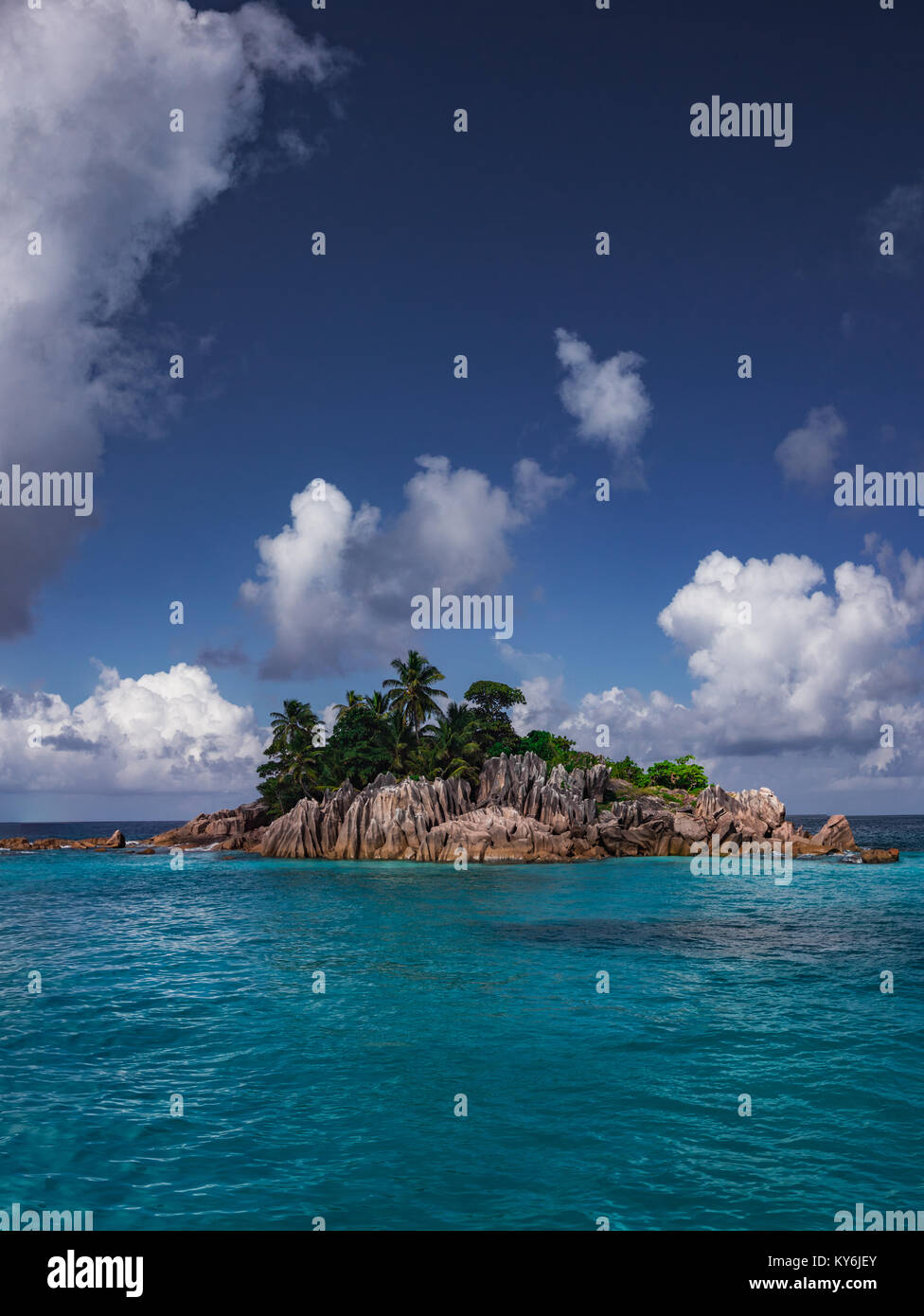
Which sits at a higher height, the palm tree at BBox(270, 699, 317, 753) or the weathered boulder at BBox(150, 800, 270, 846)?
the palm tree at BBox(270, 699, 317, 753)

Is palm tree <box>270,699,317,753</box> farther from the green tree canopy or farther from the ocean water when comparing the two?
the ocean water

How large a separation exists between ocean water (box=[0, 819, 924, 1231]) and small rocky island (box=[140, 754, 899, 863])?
35272 millimetres

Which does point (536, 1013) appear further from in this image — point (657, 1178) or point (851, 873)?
point (851, 873)

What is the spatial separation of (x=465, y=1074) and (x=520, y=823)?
5509 centimetres

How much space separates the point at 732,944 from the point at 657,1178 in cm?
2030

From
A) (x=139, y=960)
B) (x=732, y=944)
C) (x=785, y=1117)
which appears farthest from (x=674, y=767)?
(x=785, y=1117)

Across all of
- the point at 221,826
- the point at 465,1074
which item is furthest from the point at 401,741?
the point at 465,1074

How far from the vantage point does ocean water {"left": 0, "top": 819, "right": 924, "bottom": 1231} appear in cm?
1101

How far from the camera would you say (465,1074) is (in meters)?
15.6

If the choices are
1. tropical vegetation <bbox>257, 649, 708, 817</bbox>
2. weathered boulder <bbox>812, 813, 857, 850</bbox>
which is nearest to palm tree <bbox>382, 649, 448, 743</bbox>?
tropical vegetation <bbox>257, 649, 708, 817</bbox>

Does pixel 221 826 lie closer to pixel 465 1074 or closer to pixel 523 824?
pixel 523 824

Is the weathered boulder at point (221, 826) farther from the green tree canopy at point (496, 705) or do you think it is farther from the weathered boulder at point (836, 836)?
the weathered boulder at point (836, 836)

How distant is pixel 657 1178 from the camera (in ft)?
37.3

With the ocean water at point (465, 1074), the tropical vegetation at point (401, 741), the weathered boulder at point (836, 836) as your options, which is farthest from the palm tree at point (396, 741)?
the ocean water at point (465, 1074)
